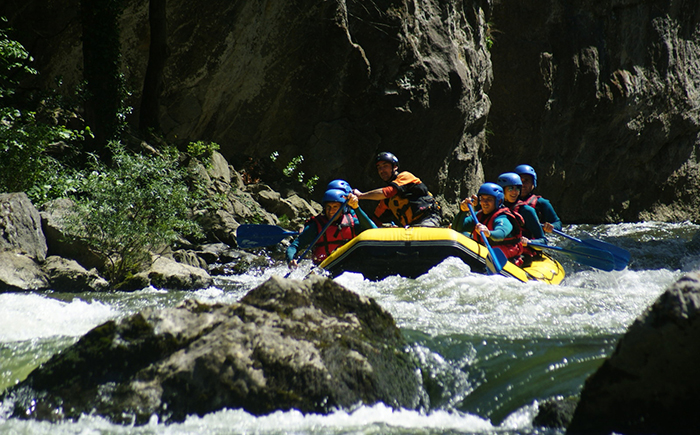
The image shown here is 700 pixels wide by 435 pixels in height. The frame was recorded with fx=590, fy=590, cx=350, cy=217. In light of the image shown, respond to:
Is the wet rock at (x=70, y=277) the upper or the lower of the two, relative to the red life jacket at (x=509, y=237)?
lower

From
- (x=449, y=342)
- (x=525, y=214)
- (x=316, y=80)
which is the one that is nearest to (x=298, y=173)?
(x=316, y=80)

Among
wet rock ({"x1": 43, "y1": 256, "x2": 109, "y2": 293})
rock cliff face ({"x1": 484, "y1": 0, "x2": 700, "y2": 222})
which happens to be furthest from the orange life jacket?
rock cliff face ({"x1": 484, "y1": 0, "x2": 700, "y2": 222})

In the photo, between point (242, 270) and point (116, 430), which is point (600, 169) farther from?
point (116, 430)

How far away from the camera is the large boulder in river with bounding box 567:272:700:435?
201cm

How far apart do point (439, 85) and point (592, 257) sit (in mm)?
5063

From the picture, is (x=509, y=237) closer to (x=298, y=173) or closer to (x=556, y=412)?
(x=556, y=412)

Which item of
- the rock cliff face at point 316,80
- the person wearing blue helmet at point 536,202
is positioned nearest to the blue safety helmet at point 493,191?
the person wearing blue helmet at point 536,202

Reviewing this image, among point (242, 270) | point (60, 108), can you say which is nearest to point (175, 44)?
point (60, 108)

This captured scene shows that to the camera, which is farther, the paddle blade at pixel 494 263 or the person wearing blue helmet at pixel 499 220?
the person wearing blue helmet at pixel 499 220

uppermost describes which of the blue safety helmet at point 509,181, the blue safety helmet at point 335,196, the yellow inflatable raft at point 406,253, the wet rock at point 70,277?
the blue safety helmet at point 509,181

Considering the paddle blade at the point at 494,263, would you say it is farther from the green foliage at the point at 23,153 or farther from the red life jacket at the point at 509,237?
the green foliage at the point at 23,153

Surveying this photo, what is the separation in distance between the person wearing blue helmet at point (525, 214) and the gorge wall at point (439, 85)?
3.88 metres

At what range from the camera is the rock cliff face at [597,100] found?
522 inches

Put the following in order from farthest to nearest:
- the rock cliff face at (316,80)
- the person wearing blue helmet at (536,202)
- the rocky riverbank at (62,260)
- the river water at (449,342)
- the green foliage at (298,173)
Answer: the green foliage at (298,173), the rock cliff face at (316,80), the person wearing blue helmet at (536,202), the rocky riverbank at (62,260), the river water at (449,342)
